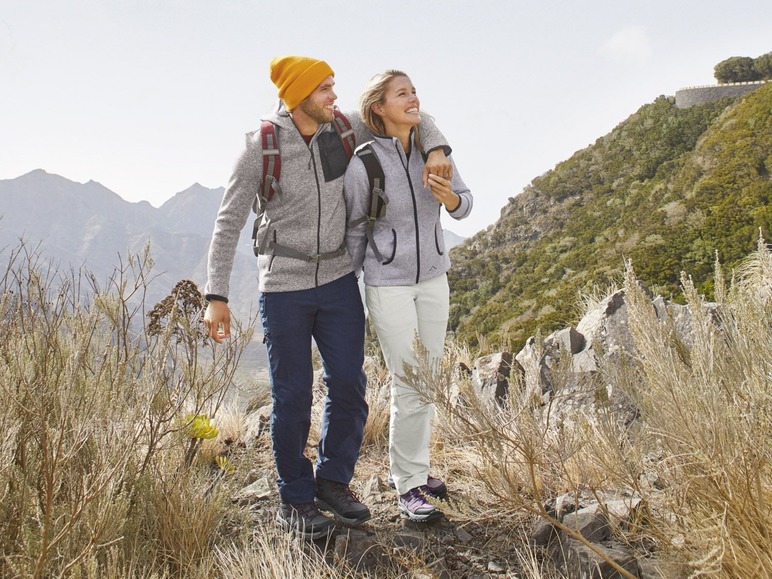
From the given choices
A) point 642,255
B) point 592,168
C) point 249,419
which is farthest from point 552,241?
point 249,419

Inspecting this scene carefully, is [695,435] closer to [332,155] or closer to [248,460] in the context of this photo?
[332,155]

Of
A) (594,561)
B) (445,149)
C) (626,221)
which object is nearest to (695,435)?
(594,561)

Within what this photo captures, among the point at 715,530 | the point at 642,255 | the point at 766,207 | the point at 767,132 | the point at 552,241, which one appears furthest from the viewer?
the point at 552,241

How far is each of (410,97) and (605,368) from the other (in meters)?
1.41

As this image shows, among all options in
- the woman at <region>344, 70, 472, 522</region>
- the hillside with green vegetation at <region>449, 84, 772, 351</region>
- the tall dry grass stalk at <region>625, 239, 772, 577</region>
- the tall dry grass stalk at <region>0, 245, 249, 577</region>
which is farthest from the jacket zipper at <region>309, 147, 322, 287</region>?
the hillside with green vegetation at <region>449, 84, 772, 351</region>

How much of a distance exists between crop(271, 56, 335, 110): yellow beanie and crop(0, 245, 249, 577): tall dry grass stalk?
3.08 feet

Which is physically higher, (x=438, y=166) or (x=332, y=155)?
(x=332, y=155)

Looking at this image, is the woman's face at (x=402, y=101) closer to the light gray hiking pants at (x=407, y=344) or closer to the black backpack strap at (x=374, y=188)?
the black backpack strap at (x=374, y=188)

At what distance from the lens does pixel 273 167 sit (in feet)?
8.48

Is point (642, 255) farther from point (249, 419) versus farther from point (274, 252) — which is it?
point (274, 252)

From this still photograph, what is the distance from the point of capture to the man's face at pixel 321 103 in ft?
8.68

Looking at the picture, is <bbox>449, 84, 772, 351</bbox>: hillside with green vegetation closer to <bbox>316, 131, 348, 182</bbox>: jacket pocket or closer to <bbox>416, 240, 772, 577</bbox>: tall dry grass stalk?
<bbox>416, 240, 772, 577</bbox>: tall dry grass stalk

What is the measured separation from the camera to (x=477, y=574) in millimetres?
2521

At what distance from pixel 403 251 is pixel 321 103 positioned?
0.72 meters
